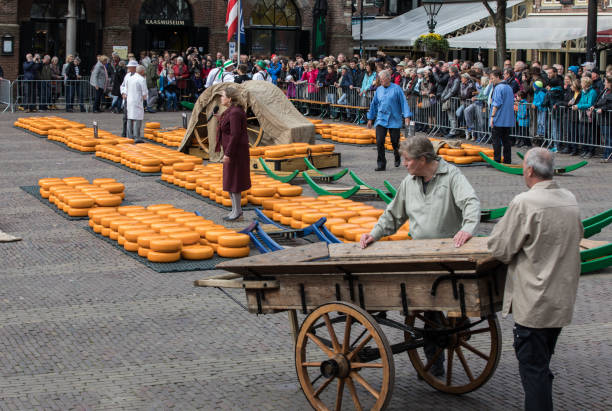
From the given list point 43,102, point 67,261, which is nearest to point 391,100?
point 67,261

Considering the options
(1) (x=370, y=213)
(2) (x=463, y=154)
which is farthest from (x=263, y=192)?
(2) (x=463, y=154)

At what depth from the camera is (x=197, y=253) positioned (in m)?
11.9

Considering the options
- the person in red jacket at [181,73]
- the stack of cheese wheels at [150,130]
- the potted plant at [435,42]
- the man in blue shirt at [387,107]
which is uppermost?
the potted plant at [435,42]

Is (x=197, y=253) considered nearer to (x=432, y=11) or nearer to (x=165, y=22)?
(x=432, y=11)

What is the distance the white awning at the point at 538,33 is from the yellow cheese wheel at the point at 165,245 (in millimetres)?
25232

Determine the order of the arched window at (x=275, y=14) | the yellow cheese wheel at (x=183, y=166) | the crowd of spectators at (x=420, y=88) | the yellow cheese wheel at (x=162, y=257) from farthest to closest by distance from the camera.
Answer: the arched window at (x=275, y=14), the crowd of spectators at (x=420, y=88), the yellow cheese wheel at (x=183, y=166), the yellow cheese wheel at (x=162, y=257)

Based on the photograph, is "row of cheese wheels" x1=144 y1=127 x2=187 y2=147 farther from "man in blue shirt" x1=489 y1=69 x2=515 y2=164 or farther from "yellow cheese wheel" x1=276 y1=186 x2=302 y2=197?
"yellow cheese wheel" x1=276 y1=186 x2=302 y2=197

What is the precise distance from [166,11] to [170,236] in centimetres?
3312

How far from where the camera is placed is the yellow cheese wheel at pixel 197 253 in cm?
1186

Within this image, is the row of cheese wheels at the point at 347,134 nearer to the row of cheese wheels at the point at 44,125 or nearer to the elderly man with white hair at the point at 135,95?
the elderly man with white hair at the point at 135,95

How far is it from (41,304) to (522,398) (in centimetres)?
505

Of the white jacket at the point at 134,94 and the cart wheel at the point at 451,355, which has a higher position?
the white jacket at the point at 134,94

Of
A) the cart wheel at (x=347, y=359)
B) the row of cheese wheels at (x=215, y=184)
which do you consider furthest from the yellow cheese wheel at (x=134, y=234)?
the cart wheel at (x=347, y=359)

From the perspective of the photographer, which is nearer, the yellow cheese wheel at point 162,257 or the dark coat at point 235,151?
the yellow cheese wheel at point 162,257
